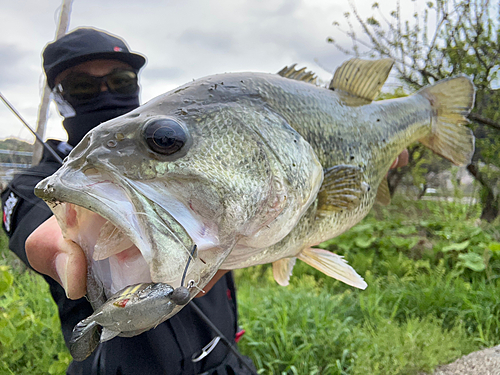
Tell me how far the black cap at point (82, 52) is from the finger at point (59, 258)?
0.50 meters

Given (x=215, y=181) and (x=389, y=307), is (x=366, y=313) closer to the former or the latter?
(x=389, y=307)

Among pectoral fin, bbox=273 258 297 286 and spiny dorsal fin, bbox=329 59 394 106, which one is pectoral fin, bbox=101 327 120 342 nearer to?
Answer: pectoral fin, bbox=273 258 297 286

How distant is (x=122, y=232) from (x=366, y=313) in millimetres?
3169

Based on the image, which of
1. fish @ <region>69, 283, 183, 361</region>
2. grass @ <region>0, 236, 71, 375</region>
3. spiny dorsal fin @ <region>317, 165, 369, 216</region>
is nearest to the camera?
fish @ <region>69, 283, 183, 361</region>

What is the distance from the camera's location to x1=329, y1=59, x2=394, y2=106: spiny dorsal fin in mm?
1183

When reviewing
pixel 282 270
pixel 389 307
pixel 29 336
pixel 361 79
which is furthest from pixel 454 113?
pixel 29 336

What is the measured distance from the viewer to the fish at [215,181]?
607 millimetres

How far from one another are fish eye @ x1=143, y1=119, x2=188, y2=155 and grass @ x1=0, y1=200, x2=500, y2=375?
1437 millimetres

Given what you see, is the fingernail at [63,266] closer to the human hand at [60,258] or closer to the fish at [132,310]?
the human hand at [60,258]

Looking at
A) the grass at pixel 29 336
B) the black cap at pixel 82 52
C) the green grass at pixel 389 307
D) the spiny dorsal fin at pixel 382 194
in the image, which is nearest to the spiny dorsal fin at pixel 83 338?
the black cap at pixel 82 52

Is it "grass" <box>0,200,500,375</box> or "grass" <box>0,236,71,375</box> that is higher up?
"grass" <box>0,236,71,375</box>

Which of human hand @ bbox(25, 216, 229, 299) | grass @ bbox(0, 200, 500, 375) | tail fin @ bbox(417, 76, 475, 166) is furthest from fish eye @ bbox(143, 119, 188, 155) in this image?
grass @ bbox(0, 200, 500, 375)

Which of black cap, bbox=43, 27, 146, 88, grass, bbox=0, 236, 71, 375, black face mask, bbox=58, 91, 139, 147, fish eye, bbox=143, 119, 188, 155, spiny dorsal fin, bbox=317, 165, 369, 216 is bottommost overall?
grass, bbox=0, 236, 71, 375

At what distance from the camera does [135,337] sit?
146cm
